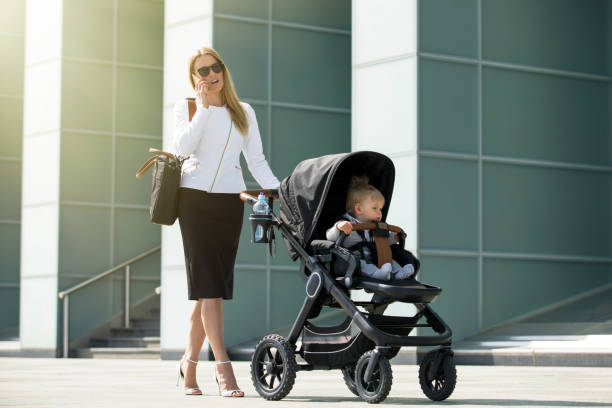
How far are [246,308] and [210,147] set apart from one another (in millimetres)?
8123

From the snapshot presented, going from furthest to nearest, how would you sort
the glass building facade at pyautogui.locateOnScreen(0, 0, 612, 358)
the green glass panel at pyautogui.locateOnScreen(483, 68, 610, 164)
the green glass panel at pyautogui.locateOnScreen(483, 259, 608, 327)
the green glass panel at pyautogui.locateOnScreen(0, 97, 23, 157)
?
the green glass panel at pyautogui.locateOnScreen(0, 97, 23, 157) → the green glass panel at pyautogui.locateOnScreen(483, 68, 610, 164) → the green glass panel at pyautogui.locateOnScreen(483, 259, 608, 327) → the glass building facade at pyautogui.locateOnScreen(0, 0, 612, 358)

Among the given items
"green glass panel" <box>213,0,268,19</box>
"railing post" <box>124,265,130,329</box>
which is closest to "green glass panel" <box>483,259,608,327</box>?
"green glass panel" <box>213,0,268,19</box>

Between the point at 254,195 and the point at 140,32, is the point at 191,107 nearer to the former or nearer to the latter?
the point at 254,195

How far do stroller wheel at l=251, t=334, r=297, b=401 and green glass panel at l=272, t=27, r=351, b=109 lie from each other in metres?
8.89

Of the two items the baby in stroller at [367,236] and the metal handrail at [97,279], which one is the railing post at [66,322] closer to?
the metal handrail at [97,279]

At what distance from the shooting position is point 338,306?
6.40 meters

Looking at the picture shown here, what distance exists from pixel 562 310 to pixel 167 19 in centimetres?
635

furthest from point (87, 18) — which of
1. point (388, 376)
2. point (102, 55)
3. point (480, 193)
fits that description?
point (388, 376)

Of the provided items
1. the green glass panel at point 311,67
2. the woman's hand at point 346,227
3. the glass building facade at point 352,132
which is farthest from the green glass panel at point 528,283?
the woman's hand at point 346,227

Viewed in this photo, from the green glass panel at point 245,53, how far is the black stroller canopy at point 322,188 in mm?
7870

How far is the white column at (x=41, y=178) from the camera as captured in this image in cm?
1766

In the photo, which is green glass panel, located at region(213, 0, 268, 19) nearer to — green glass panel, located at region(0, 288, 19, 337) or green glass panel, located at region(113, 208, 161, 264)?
green glass panel, located at region(113, 208, 161, 264)

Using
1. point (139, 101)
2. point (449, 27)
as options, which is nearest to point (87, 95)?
point (139, 101)

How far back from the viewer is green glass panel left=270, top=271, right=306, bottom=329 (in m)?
15.0
